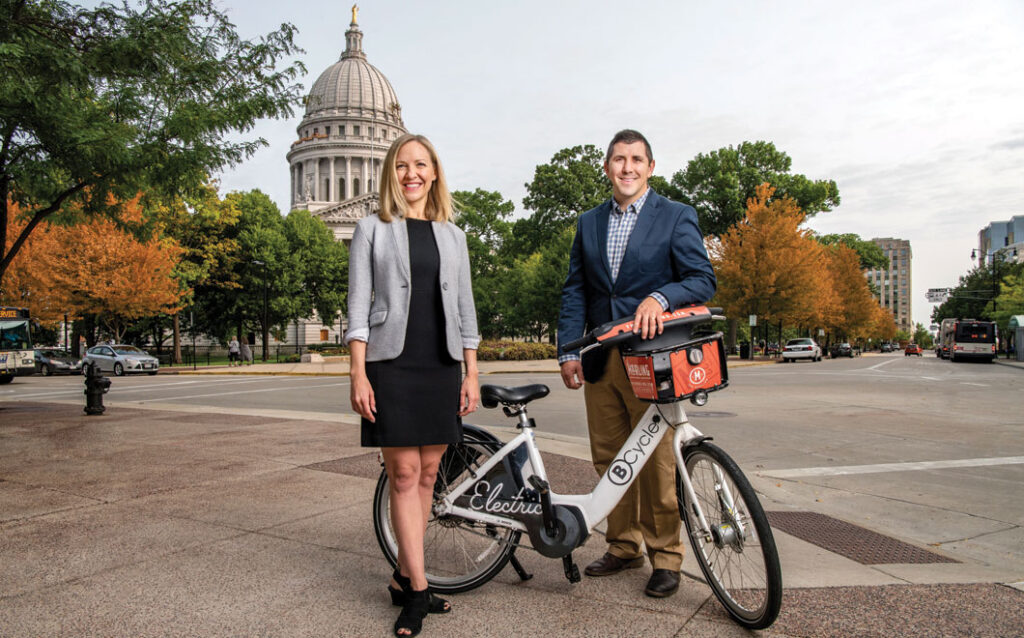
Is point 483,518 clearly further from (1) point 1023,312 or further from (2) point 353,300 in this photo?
(1) point 1023,312

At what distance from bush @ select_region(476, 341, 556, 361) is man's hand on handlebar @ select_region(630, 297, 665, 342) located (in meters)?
31.5

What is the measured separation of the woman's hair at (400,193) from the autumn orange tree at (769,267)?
3898 cm

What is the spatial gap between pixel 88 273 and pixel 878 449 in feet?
112

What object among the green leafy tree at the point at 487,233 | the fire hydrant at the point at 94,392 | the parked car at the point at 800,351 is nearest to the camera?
the fire hydrant at the point at 94,392

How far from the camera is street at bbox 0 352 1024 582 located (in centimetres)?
474

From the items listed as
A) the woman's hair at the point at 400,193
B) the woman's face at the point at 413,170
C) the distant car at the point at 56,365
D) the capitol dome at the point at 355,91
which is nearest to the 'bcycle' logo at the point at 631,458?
the woman's hair at the point at 400,193

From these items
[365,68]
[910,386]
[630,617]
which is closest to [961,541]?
[630,617]

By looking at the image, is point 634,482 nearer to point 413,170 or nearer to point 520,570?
point 520,570

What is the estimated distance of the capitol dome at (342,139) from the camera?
339 ft

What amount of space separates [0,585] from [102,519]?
1252 millimetres

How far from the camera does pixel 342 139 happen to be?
10331cm

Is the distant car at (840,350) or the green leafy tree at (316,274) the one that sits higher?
the green leafy tree at (316,274)

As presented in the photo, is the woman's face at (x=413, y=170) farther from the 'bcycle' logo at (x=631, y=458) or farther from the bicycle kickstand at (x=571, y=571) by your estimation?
the bicycle kickstand at (x=571, y=571)

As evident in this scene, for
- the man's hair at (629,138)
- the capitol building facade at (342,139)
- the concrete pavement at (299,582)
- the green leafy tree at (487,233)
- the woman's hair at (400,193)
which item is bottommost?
the concrete pavement at (299,582)
